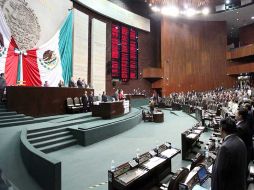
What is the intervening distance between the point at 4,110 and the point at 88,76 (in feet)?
24.8

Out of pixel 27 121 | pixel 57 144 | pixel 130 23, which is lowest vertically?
pixel 57 144

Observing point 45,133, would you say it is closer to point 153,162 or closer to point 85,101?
point 153,162

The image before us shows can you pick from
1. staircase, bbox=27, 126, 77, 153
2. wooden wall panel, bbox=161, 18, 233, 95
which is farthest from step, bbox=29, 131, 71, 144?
wooden wall panel, bbox=161, 18, 233, 95

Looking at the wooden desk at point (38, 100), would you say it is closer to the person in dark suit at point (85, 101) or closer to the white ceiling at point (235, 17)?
the person in dark suit at point (85, 101)

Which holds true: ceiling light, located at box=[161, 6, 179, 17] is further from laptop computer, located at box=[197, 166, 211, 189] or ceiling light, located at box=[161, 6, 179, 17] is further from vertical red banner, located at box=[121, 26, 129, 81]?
laptop computer, located at box=[197, 166, 211, 189]

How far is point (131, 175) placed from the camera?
264cm

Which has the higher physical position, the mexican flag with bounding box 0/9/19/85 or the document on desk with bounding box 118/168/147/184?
the mexican flag with bounding box 0/9/19/85

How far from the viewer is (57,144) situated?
5.11 metres

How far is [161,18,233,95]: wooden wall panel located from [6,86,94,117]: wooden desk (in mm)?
12242

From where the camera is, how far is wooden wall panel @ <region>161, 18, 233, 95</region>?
19.0 metres

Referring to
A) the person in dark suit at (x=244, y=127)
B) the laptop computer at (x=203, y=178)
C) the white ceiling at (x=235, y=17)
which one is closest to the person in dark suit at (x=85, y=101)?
the person in dark suit at (x=244, y=127)

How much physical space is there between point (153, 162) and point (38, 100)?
17.7ft

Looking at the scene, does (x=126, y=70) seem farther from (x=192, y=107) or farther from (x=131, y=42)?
(x=192, y=107)

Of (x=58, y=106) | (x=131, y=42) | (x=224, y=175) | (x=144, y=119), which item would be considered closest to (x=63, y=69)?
(x=58, y=106)
